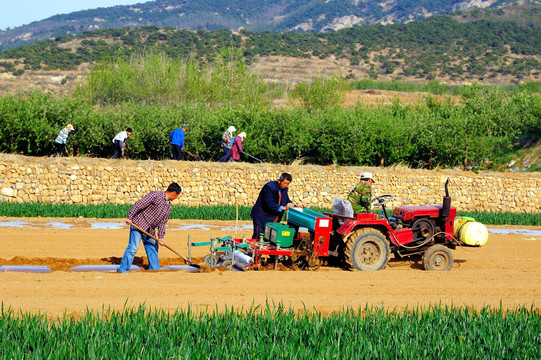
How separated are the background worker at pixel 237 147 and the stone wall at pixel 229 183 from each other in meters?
0.79

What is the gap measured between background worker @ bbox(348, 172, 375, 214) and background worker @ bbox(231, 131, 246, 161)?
13713mm

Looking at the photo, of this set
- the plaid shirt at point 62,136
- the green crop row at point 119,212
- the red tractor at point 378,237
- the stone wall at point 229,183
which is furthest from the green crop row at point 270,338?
the plaid shirt at point 62,136

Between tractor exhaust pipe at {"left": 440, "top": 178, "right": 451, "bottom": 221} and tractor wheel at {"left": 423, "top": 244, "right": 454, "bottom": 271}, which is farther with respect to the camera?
tractor wheel at {"left": 423, "top": 244, "right": 454, "bottom": 271}

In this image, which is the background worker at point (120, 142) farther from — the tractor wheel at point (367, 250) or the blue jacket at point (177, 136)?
the tractor wheel at point (367, 250)

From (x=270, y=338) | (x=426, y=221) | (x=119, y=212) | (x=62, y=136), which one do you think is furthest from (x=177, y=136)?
(x=270, y=338)

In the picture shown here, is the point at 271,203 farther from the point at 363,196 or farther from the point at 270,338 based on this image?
the point at 270,338

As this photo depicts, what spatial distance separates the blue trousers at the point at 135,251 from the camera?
10758 mm

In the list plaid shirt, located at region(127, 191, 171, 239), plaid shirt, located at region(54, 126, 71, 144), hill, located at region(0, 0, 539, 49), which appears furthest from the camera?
hill, located at region(0, 0, 539, 49)

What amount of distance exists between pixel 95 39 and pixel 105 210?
248 feet

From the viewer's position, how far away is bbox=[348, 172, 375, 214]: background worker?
11539mm

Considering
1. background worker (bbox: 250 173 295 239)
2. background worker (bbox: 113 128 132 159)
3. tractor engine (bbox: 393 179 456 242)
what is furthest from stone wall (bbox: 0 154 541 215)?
tractor engine (bbox: 393 179 456 242)

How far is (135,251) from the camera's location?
1084 cm

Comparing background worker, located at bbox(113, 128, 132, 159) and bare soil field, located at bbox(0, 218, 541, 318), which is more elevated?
background worker, located at bbox(113, 128, 132, 159)

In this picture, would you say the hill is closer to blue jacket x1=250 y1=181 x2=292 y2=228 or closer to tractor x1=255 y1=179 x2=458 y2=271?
tractor x1=255 y1=179 x2=458 y2=271
